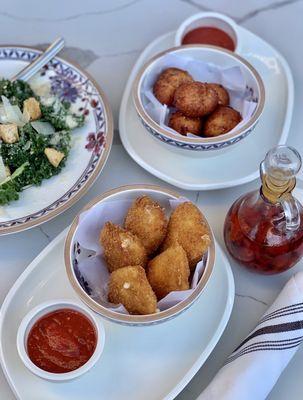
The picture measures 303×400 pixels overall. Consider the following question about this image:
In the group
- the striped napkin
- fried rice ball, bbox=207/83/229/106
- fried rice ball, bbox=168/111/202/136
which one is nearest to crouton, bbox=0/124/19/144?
fried rice ball, bbox=168/111/202/136

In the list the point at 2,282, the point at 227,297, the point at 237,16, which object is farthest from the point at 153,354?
the point at 237,16

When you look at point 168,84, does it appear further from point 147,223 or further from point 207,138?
point 147,223

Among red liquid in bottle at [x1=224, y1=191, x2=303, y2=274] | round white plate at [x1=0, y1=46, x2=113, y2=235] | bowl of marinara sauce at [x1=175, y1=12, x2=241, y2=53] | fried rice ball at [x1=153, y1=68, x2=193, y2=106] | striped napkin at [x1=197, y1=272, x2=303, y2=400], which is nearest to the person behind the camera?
striped napkin at [x1=197, y1=272, x2=303, y2=400]

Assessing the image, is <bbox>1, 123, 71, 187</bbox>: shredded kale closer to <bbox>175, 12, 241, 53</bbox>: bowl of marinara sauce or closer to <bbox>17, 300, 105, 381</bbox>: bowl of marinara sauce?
<bbox>17, 300, 105, 381</bbox>: bowl of marinara sauce

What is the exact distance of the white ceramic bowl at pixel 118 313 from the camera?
1.03m

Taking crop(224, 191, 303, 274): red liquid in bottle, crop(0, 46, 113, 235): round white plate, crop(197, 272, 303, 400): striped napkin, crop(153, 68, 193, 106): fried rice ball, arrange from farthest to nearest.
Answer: crop(153, 68, 193, 106): fried rice ball → crop(0, 46, 113, 235): round white plate → crop(224, 191, 303, 274): red liquid in bottle → crop(197, 272, 303, 400): striped napkin

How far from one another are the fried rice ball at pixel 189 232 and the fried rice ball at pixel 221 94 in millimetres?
337

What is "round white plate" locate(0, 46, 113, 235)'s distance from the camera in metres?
1.26

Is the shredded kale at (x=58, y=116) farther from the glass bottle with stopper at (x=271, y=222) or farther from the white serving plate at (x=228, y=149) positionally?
the glass bottle with stopper at (x=271, y=222)

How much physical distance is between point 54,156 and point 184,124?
0.95 ft

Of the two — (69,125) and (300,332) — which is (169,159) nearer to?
(69,125)

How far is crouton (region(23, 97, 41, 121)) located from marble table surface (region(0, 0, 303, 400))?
0.63ft

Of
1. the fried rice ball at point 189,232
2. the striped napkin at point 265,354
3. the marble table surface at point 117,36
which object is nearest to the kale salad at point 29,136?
the marble table surface at point 117,36

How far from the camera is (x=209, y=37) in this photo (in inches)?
60.9
